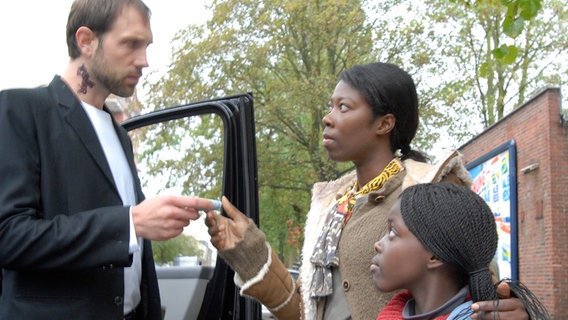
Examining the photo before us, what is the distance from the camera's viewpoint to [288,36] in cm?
1650

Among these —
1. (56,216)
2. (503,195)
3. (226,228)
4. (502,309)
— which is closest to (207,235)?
(226,228)

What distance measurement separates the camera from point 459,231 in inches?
75.7

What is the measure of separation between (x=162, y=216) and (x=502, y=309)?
3.22ft

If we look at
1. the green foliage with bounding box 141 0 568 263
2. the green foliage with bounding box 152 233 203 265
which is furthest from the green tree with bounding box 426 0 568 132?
the green foliage with bounding box 152 233 203 265

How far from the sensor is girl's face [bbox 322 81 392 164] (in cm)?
253

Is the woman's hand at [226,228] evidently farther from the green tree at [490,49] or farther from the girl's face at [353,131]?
the green tree at [490,49]

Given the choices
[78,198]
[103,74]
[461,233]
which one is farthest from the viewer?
[103,74]

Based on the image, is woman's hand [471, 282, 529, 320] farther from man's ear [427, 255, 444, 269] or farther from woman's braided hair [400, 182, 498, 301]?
man's ear [427, 255, 444, 269]

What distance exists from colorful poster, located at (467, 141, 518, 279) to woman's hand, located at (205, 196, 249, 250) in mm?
11475

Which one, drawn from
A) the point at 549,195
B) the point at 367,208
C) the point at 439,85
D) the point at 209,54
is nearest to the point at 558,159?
the point at 549,195

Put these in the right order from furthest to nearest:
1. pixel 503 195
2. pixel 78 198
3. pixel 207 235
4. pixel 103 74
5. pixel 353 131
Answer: pixel 503 195
pixel 207 235
pixel 353 131
pixel 103 74
pixel 78 198

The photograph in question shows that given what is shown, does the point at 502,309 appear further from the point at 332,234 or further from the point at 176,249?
the point at 176,249

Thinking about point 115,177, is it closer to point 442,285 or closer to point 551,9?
point 442,285

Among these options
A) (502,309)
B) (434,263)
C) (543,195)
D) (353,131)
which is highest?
(543,195)
